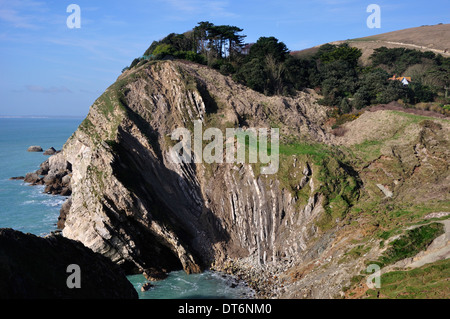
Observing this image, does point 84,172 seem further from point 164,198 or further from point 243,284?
point 243,284

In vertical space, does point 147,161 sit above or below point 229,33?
below

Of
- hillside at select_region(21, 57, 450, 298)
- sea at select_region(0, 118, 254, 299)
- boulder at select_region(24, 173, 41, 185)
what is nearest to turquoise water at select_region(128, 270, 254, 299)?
sea at select_region(0, 118, 254, 299)

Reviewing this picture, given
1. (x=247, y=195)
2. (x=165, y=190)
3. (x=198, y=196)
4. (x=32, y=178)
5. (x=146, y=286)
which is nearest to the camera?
(x=146, y=286)

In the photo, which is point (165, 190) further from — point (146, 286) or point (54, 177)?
point (54, 177)

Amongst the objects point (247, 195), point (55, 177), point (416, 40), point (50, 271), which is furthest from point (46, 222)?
point (416, 40)

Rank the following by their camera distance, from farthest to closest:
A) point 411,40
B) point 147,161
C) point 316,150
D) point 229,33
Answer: point 411,40 → point 229,33 → point 316,150 → point 147,161

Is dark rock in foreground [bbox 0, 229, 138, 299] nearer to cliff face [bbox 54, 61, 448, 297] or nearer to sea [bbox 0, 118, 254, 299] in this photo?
sea [bbox 0, 118, 254, 299]

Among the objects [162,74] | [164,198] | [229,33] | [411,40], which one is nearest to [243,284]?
[164,198]
